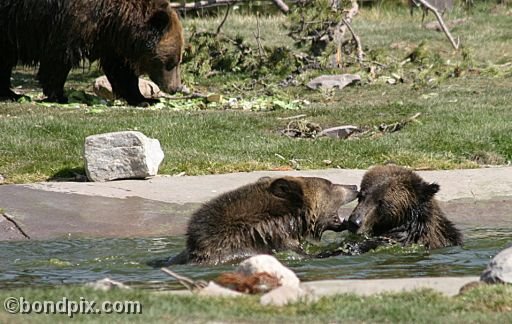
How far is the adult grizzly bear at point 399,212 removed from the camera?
990cm

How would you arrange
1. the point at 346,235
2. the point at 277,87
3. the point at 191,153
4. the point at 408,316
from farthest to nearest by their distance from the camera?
the point at 277,87 < the point at 191,153 < the point at 346,235 < the point at 408,316

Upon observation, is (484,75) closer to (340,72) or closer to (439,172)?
(340,72)

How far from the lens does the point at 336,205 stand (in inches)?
372

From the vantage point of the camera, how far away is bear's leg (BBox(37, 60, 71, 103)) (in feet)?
59.6

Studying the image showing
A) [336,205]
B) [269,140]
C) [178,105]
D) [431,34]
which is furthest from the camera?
[431,34]

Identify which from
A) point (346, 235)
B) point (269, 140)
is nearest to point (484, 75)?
point (269, 140)

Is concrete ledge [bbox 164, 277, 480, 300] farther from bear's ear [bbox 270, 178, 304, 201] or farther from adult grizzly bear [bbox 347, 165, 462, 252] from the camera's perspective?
adult grizzly bear [bbox 347, 165, 462, 252]

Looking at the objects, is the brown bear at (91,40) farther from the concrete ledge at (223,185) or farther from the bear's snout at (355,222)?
the bear's snout at (355,222)

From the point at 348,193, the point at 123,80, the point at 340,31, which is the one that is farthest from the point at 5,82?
the point at 348,193

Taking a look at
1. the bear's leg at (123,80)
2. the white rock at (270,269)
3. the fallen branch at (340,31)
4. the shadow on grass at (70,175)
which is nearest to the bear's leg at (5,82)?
the bear's leg at (123,80)

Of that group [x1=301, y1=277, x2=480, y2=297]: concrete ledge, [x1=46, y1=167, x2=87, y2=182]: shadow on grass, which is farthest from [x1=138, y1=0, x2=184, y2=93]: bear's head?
[x1=301, y1=277, x2=480, y2=297]: concrete ledge

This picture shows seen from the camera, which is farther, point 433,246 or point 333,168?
point 333,168

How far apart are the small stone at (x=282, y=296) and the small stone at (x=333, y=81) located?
47.1 feet

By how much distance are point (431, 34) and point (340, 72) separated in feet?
24.8
